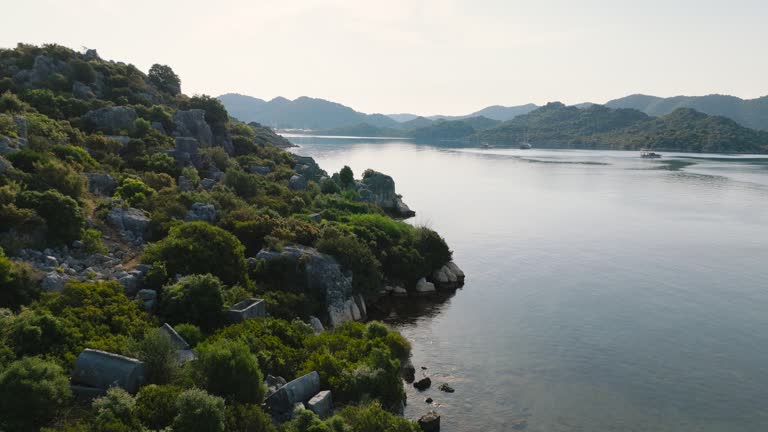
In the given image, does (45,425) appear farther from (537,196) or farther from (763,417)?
(537,196)

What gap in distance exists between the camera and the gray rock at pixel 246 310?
3262cm

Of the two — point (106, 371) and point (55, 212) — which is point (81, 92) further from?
point (106, 371)

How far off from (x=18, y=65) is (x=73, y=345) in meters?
69.1

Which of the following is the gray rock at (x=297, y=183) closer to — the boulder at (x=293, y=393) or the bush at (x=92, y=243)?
the bush at (x=92, y=243)

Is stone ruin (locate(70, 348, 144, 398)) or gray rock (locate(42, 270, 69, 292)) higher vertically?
gray rock (locate(42, 270, 69, 292))

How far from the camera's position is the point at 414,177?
160 metres

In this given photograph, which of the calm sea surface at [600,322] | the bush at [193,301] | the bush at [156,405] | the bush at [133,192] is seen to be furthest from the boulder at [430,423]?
the bush at [133,192]

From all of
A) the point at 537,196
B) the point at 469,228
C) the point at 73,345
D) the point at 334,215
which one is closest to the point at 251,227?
the point at 334,215

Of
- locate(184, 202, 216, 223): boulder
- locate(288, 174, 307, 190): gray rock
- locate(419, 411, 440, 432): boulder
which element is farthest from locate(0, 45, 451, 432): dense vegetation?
locate(288, 174, 307, 190): gray rock

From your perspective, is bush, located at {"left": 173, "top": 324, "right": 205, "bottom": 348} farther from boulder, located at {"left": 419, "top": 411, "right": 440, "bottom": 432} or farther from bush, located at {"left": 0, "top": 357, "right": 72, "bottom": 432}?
boulder, located at {"left": 419, "top": 411, "right": 440, "bottom": 432}

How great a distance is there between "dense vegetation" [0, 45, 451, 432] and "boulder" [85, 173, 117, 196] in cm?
47

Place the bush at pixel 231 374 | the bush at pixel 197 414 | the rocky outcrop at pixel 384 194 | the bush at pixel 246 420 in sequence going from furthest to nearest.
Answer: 1. the rocky outcrop at pixel 384 194
2. the bush at pixel 231 374
3. the bush at pixel 246 420
4. the bush at pixel 197 414

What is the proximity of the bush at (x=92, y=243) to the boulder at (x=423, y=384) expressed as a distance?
2413cm

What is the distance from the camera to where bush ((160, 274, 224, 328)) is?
30594 millimetres
